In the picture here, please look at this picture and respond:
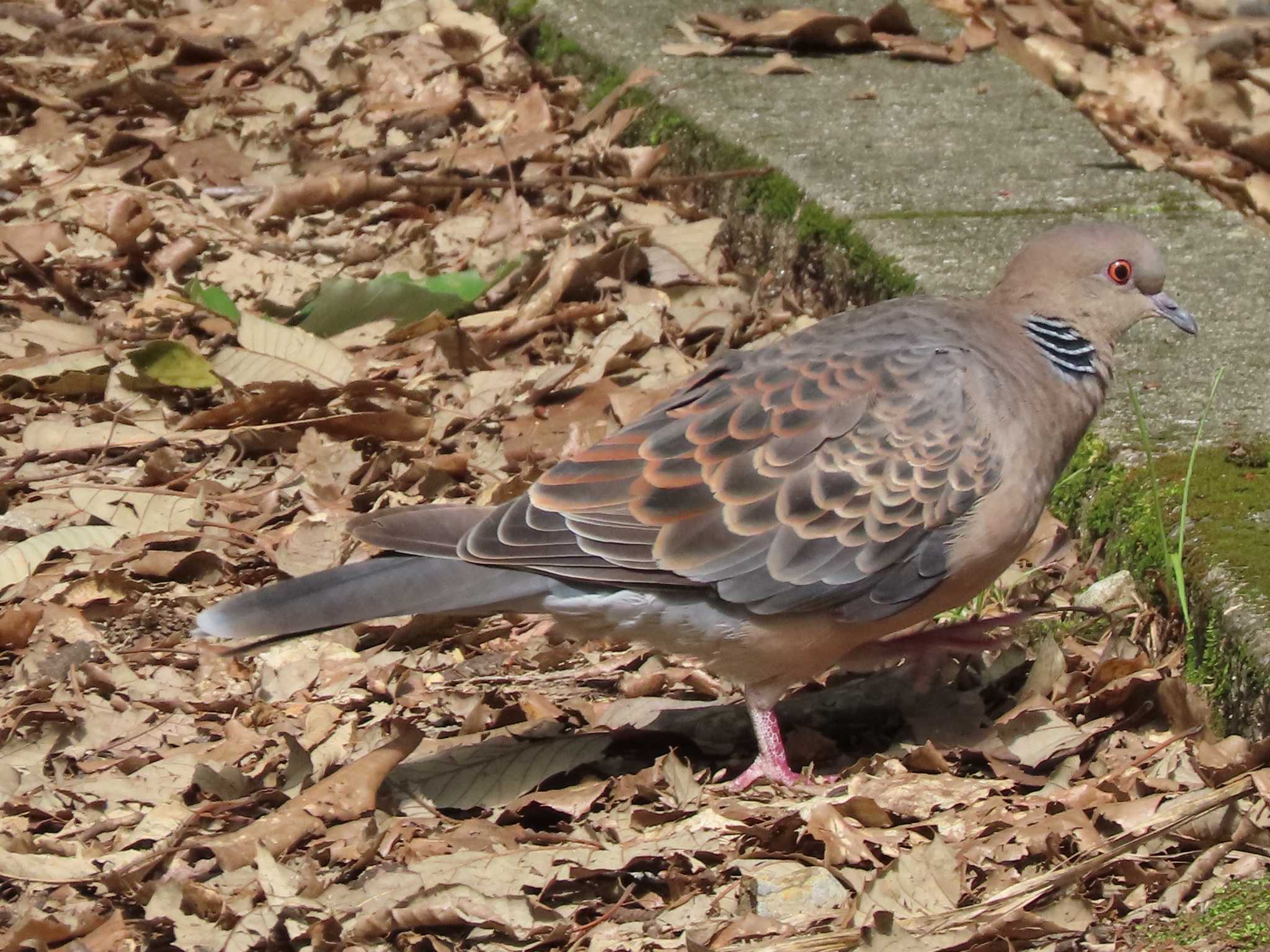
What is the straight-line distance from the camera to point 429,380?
5.15 m

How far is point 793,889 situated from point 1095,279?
170 centimetres

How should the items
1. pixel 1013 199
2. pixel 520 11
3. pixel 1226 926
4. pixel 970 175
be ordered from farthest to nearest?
1. pixel 520 11
2. pixel 970 175
3. pixel 1013 199
4. pixel 1226 926

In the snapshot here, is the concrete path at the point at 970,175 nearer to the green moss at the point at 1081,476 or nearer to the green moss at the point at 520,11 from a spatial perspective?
the green moss at the point at 1081,476

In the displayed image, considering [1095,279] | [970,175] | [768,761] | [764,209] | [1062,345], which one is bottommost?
[768,761]

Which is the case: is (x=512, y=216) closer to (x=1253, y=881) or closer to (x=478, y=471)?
(x=478, y=471)

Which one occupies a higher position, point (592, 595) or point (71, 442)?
point (592, 595)

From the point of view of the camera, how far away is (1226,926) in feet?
9.82

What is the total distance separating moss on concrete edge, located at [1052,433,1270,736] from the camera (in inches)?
141

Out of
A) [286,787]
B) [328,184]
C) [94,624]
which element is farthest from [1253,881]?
[328,184]

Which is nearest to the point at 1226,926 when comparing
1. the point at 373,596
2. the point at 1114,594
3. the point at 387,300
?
the point at 1114,594

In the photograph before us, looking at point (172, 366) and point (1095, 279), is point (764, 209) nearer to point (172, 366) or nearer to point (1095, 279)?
point (1095, 279)

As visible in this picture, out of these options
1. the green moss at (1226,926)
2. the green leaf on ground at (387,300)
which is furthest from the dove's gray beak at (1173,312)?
the green leaf on ground at (387,300)

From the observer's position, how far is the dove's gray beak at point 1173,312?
4.12 metres

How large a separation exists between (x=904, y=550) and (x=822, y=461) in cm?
27
